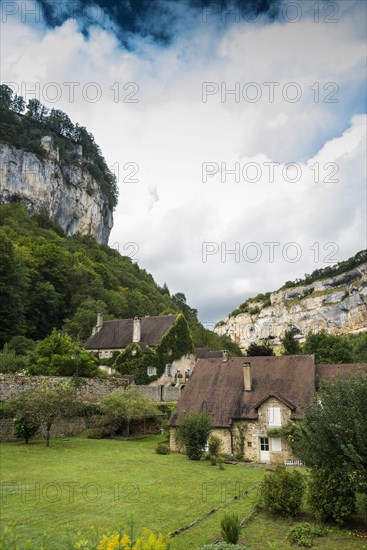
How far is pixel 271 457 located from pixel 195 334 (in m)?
63.0

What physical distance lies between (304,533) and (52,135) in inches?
5347

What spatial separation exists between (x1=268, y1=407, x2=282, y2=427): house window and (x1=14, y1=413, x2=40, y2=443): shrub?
1518 cm

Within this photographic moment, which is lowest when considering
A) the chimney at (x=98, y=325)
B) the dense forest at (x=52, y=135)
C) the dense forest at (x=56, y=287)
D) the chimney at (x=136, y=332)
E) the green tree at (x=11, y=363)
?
the green tree at (x=11, y=363)

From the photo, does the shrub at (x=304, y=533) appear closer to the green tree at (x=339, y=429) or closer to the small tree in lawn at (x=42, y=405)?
the green tree at (x=339, y=429)

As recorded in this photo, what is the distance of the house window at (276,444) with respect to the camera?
85.4 ft

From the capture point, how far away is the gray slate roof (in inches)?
2069

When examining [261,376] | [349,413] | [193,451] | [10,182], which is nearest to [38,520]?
[349,413]

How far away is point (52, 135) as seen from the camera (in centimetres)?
12925

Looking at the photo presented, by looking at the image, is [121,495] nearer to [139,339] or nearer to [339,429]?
[339,429]

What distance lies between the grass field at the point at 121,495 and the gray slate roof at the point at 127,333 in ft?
89.1

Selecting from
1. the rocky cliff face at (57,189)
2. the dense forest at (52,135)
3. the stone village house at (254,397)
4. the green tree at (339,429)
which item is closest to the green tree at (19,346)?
the stone village house at (254,397)

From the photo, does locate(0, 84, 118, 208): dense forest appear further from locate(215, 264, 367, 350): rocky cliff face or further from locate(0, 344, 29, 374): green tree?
locate(0, 344, 29, 374): green tree

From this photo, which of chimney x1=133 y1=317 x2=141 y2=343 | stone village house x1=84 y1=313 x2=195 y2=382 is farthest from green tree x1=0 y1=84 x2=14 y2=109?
chimney x1=133 y1=317 x2=141 y2=343

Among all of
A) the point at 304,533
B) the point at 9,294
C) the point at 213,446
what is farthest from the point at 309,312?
the point at 304,533
